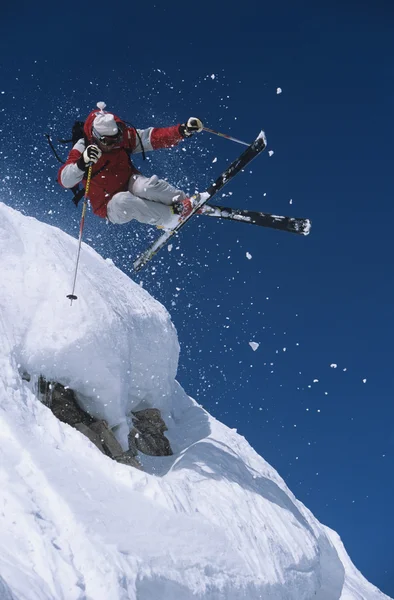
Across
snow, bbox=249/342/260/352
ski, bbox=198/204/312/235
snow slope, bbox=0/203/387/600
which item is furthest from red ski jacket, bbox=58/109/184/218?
snow, bbox=249/342/260/352

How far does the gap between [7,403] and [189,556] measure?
9.34 feet

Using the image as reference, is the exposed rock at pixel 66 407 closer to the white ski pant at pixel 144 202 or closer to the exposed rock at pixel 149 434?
the exposed rock at pixel 149 434

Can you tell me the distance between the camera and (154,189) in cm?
902

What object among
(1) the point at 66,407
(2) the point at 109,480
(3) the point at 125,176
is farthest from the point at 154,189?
(2) the point at 109,480

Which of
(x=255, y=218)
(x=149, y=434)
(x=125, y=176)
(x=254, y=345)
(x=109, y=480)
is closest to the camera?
(x=109, y=480)

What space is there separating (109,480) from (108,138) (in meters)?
5.35

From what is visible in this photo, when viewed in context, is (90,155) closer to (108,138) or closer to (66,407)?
(108,138)

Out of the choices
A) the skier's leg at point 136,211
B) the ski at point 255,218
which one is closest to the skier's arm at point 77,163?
the skier's leg at point 136,211

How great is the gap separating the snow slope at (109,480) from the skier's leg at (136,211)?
1.42 metres

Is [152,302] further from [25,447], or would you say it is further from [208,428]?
[25,447]

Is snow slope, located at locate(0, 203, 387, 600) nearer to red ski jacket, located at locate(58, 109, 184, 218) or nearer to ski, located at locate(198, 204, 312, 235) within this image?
red ski jacket, located at locate(58, 109, 184, 218)

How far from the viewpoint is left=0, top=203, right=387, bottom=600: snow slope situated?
502 centimetres

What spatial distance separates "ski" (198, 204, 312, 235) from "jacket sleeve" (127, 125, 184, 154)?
51.7 inches

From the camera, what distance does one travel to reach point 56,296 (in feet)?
29.1
